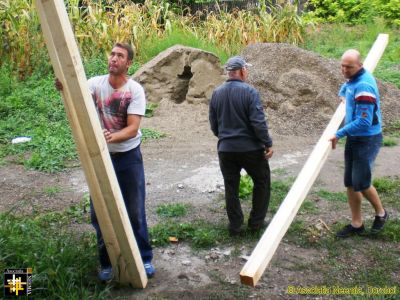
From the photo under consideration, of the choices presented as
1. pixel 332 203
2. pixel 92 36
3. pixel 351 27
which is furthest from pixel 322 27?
pixel 332 203

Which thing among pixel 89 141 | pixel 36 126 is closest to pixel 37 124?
pixel 36 126

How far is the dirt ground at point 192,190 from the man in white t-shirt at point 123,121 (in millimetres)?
758

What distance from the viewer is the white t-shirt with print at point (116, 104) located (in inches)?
164

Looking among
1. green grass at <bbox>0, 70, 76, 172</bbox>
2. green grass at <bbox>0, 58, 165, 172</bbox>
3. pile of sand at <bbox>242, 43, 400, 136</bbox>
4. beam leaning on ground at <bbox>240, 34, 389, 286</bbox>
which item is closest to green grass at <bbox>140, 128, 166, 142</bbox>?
green grass at <bbox>0, 58, 165, 172</bbox>

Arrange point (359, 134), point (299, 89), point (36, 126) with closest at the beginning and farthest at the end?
point (359, 134) < point (36, 126) < point (299, 89)

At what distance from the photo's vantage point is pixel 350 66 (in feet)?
16.3

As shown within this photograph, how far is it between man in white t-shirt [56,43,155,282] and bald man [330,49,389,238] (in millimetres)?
2000

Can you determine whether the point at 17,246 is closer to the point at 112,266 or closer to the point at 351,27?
the point at 112,266

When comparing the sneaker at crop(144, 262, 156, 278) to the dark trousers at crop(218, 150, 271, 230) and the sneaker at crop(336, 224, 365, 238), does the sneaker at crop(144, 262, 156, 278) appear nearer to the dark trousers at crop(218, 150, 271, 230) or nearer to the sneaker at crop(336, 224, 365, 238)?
the dark trousers at crop(218, 150, 271, 230)

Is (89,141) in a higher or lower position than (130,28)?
higher

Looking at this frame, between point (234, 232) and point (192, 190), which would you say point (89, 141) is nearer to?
point (234, 232)

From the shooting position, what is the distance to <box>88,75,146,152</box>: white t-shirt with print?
4.18 metres

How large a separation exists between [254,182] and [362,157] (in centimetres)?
110

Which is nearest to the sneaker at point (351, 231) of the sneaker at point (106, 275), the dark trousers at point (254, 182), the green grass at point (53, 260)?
the dark trousers at point (254, 182)
